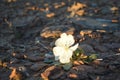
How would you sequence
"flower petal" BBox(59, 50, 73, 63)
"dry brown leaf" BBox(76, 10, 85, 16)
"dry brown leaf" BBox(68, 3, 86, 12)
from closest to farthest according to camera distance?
"flower petal" BBox(59, 50, 73, 63) → "dry brown leaf" BBox(76, 10, 85, 16) → "dry brown leaf" BBox(68, 3, 86, 12)

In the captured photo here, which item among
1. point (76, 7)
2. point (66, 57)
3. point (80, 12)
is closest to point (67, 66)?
point (66, 57)

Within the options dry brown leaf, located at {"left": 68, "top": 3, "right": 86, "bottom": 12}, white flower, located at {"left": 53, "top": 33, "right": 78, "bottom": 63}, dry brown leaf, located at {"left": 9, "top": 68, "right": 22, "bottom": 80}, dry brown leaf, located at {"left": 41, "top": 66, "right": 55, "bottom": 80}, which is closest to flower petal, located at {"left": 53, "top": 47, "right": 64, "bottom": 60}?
white flower, located at {"left": 53, "top": 33, "right": 78, "bottom": 63}

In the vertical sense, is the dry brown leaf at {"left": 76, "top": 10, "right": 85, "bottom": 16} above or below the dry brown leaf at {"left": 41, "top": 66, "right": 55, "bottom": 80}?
above

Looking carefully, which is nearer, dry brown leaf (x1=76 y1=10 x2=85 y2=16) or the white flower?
the white flower

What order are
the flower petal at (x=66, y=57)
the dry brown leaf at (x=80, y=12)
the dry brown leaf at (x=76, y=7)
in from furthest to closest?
1. the dry brown leaf at (x=76, y=7)
2. the dry brown leaf at (x=80, y=12)
3. the flower petal at (x=66, y=57)

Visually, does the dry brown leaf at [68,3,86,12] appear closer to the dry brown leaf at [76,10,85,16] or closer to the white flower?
the dry brown leaf at [76,10,85,16]

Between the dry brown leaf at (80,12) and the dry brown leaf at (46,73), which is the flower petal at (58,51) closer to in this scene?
the dry brown leaf at (46,73)

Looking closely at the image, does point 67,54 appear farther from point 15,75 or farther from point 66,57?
point 15,75

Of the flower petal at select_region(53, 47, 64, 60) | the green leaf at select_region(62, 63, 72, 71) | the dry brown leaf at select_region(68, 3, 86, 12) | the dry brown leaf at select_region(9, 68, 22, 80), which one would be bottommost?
→ the dry brown leaf at select_region(9, 68, 22, 80)

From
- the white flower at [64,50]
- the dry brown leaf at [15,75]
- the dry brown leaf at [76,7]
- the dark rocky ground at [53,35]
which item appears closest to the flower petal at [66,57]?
the white flower at [64,50]
